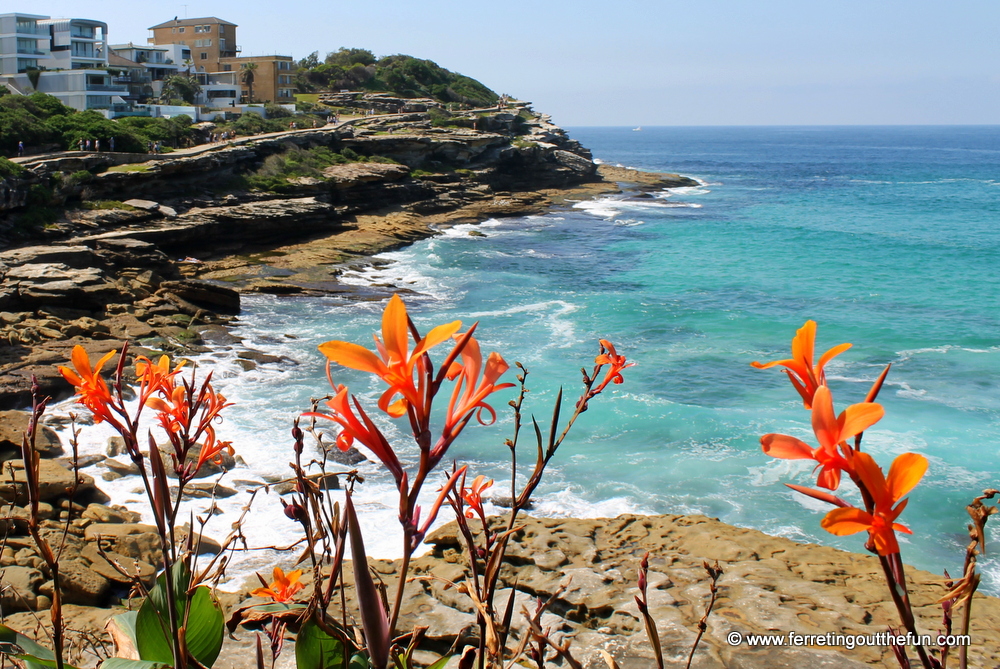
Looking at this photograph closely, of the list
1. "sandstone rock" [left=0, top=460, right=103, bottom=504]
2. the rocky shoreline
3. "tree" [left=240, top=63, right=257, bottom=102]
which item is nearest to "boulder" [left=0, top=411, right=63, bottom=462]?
"sandstone rock" [left=0, top=460, right=103, bottom=504]

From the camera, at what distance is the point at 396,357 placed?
3.57 ft

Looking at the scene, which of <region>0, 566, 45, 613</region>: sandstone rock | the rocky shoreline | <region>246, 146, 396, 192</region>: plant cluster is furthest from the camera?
<region>246, 146, 396, 192</region>: plant cluster

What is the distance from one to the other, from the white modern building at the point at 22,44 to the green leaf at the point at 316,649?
5154 centimetres

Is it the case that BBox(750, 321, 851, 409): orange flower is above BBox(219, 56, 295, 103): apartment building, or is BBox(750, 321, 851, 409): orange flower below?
below

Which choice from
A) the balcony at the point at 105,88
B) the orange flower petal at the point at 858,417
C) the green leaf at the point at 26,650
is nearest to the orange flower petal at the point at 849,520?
the orange flower petal at the point at 858,417

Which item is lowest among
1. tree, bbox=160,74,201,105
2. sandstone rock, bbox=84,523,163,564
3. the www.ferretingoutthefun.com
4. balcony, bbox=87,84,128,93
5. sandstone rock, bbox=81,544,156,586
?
sandstone rock, bbox=84,523,163,564

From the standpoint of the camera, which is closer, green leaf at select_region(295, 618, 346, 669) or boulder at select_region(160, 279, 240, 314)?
green leaf at select_region(295, 618, 346, 669)

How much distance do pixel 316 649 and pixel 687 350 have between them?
1757 cm

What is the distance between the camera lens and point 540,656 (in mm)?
1287

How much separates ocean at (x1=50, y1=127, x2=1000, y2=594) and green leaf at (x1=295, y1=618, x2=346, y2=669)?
6.82 meters

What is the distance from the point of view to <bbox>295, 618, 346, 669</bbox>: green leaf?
1.37m

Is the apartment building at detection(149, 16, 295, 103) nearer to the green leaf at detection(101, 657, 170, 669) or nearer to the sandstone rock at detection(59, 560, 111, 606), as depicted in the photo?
the sandstone rock at detection(59, 560, 111, 606)

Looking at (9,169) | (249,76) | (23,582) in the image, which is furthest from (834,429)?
(249,76)

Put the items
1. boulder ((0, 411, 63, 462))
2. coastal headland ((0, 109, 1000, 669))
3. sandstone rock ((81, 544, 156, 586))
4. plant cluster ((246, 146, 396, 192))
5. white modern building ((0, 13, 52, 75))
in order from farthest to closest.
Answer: white modern building ((0, 13, 52, 75)), plant cluster ((246, 146, 396, 192)), boulder ((0, 411, 63, 462)), sandstone rock ((81, 544, 156, 586)), coastal headland ((0, 109, 1000, 669))
